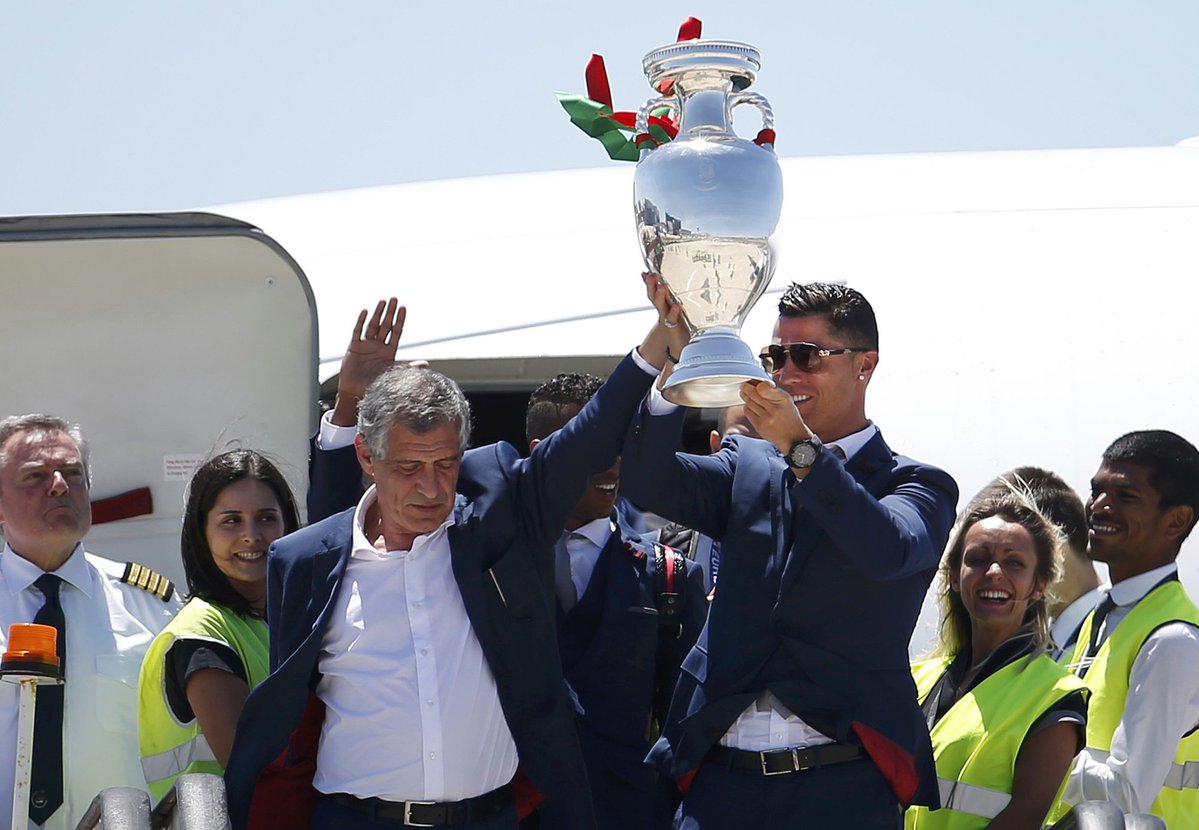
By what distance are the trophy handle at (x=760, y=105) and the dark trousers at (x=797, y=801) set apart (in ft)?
4.30

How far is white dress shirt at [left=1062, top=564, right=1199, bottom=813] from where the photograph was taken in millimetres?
3797

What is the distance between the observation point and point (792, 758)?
10.5 ft

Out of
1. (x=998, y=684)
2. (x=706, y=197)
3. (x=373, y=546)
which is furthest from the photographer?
(x=998, y=684)

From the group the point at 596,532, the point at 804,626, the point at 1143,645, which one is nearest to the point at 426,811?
the point at 804,626

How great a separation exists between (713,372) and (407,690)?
3.29 feet

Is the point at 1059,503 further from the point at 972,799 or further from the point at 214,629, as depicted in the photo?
the point at 214,629

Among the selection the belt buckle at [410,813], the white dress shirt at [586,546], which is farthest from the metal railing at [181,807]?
the white dress shirt at [586,546]

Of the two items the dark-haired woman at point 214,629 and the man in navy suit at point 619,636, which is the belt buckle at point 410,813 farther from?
the dark-haired woman at point 214,629

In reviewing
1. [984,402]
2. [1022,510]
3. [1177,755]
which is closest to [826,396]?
[1022,510]

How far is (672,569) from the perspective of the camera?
4.17 metres

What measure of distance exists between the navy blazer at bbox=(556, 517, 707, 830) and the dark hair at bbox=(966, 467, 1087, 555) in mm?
1228

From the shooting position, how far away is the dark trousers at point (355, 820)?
3.31 metres

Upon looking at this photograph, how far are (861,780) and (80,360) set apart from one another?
316 centimetres


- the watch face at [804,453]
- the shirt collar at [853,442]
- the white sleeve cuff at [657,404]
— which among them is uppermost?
the white sleeve cuff at [657,404]
